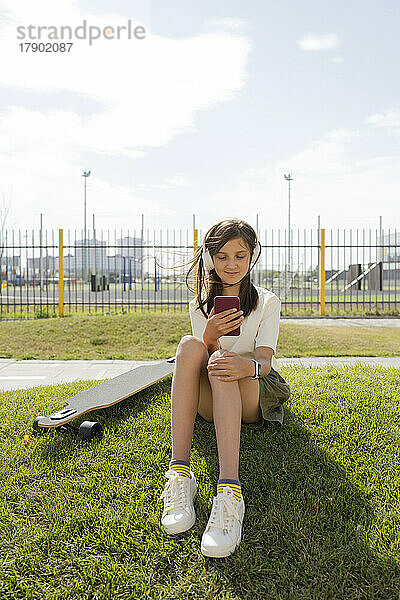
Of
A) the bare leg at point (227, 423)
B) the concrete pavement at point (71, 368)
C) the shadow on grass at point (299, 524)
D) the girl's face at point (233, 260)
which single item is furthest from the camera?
the concrete pavement at point (71, 368)

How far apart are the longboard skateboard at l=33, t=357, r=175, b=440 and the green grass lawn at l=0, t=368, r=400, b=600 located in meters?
0.09

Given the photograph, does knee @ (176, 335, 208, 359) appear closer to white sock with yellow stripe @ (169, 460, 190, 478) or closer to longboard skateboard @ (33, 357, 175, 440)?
→ white sock with yellow stripe @ (169, 460, 190, 478)

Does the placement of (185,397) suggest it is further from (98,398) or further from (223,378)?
(98,398)

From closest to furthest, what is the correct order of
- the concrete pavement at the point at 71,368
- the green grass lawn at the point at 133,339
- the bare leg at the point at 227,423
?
the bare leg at the point at 227,423 < the concrete pavement at the point at 71,368 < the green grass lawn at the point at 133,339

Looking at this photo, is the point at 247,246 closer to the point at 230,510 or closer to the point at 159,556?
the point at 230,510

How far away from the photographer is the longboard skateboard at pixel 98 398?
360cm

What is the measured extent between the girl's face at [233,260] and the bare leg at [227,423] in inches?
27.4

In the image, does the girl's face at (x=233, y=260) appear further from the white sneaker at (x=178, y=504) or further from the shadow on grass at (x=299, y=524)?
the white sneaker at (x=178, y=504)

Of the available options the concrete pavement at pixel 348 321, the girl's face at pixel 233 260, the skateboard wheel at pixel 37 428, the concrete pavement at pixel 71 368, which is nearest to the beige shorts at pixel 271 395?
the girl's face at pixel 233 260

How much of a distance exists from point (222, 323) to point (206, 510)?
3.24ft

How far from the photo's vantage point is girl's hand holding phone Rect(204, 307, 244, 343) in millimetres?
3064

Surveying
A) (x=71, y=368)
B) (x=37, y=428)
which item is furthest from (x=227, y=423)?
(x=71, y=368)

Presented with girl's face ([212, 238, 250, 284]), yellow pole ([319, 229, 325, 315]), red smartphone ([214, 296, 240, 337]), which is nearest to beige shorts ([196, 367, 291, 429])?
red smartphone ([214, 296, 240, 337])

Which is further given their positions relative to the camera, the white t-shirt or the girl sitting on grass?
the white t-shirt
